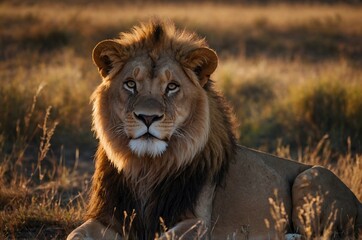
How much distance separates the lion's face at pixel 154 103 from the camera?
4.95 m

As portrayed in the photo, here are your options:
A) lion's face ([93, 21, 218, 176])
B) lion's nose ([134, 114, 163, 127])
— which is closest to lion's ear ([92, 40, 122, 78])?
lion's face ([93, 21, 218, 176])

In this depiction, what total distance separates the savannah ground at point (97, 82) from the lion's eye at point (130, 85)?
88cm

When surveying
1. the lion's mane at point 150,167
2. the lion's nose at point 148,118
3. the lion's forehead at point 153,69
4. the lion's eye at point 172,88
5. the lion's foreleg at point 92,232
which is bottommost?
the lion's foreleg at point 92,232

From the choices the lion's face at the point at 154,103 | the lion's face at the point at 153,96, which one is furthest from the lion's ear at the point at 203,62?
the lion's face at the point at 154,103

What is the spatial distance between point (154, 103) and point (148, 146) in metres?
0.29

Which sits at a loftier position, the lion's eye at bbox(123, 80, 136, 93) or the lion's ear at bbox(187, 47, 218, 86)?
the lion's ear at bbox(187, 47, 218, 86)

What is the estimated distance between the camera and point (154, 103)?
16.4 ft

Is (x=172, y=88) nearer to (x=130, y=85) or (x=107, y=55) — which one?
(x=130, y=85)

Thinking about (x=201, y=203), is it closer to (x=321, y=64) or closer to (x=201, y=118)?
(x=201, y=118)

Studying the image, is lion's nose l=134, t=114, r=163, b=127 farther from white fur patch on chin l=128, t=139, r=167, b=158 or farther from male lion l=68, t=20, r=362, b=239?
white fur patch on chin l=128, t=139, r=167, b=158

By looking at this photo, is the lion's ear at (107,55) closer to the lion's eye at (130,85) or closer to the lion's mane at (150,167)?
the lion's mane at (150,167)

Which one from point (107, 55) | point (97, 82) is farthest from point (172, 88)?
point (97, 82)

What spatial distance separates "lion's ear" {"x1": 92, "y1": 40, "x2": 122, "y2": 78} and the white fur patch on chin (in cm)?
69

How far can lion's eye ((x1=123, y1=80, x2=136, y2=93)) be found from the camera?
5.19 m
